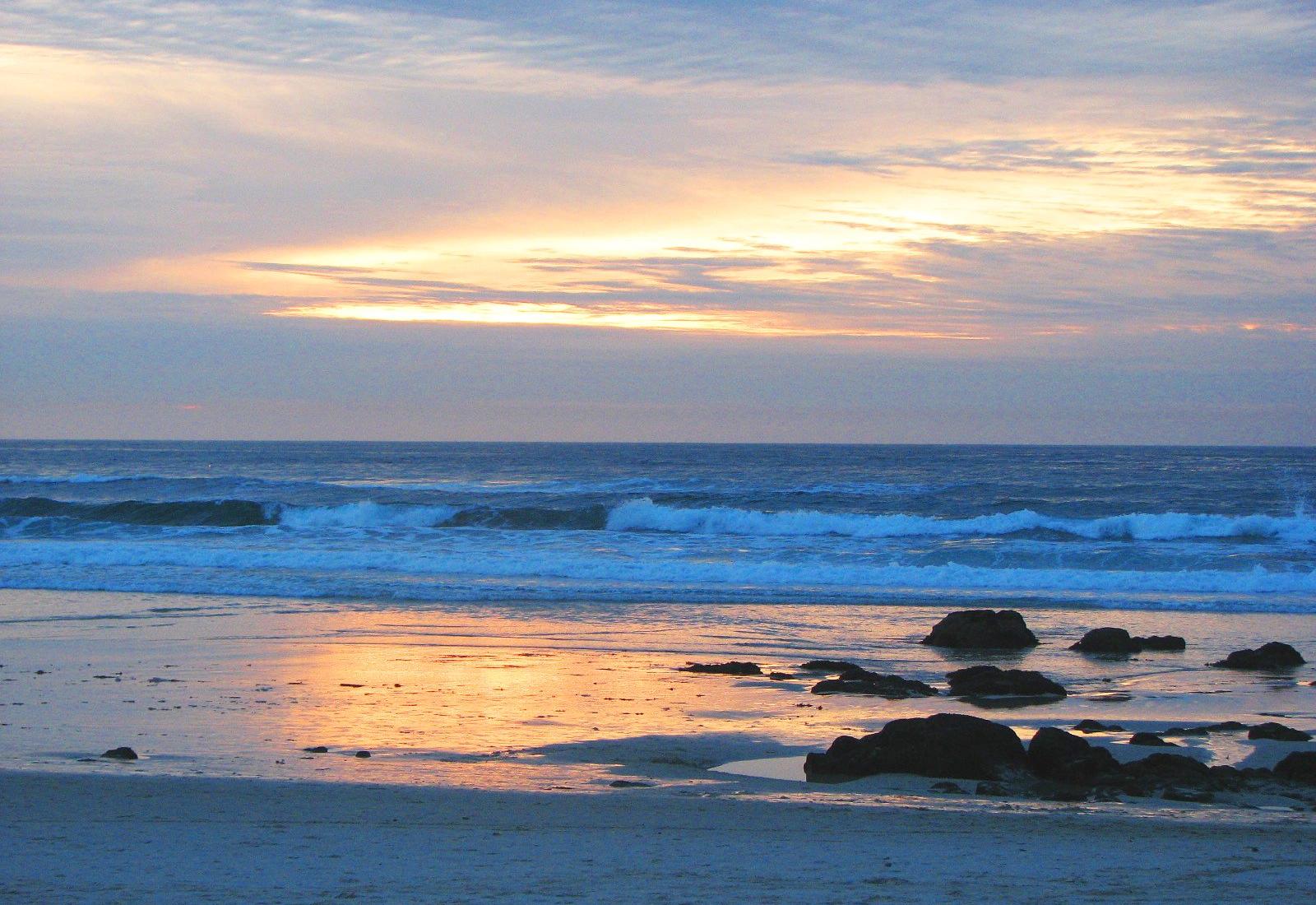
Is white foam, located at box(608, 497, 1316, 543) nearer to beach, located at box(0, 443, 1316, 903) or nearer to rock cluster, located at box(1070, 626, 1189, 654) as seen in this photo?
beach, located at box(0, 443, 1316, 903)

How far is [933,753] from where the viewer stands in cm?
812

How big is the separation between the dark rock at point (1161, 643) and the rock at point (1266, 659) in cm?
129

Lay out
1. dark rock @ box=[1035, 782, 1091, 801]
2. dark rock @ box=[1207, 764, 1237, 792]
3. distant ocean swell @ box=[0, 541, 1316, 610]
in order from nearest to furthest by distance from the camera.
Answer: dark rock @ box=[1035, 782, 1091, 801], dark rock @ box=[1207, 764, 1237, 792], distant ocean swell @ box=[0, 541, 1316, 610]

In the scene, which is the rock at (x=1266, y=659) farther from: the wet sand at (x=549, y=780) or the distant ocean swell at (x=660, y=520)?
the distant ocean swell at (x=660, y=520)

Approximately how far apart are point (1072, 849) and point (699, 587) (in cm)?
1536

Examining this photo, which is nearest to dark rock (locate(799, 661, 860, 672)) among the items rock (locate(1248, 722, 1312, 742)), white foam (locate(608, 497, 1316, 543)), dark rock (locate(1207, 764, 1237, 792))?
rock (locate(1248, 722, 1312, 742))

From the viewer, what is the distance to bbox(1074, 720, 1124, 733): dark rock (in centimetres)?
975

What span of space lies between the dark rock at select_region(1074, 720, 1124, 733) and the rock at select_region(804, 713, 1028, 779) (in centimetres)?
180

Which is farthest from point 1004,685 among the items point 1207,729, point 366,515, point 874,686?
point 366,515

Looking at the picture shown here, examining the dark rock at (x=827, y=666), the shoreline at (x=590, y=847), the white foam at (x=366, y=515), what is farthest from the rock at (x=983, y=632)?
the white foam at (x=366, y=515)

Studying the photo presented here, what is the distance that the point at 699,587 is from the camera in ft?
70.5

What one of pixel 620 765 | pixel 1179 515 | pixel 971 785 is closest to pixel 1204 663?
pixel 971 785

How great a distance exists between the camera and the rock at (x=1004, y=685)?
11484mm

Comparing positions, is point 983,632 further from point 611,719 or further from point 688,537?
point 688,537
